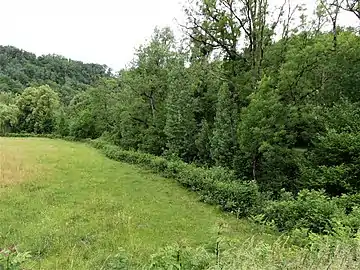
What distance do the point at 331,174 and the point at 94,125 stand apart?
37503 millimetres

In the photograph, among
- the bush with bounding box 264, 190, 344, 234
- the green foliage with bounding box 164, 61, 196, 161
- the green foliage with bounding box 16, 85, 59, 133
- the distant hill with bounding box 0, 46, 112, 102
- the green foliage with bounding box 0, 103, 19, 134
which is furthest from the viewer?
the distant hill with bounding box 0, 46, 112, 102

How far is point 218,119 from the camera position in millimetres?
21922

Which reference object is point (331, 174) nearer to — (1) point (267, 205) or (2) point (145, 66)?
(1) point (267, 205)

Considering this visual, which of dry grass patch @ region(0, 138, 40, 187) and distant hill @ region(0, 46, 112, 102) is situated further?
distant hill @ region(0, 46, 112, 102)

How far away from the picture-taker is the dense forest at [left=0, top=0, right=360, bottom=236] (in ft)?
52.1

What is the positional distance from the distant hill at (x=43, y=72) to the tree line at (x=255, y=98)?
4900cm


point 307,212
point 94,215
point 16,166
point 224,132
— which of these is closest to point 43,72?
point 16,166

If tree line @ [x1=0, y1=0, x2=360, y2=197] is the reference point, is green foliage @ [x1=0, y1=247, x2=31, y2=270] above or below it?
below

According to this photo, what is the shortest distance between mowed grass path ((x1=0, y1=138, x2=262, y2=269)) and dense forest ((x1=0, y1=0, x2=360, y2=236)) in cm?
356

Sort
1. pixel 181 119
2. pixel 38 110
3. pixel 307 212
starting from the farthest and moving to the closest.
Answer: pixel 38 110
pixel 181 119
pixel 307 212

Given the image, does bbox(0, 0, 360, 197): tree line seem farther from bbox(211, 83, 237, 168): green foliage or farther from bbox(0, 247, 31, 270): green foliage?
bbox(0, 247, 31, 270): green foliage

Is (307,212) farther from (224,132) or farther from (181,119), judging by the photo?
(181,119)

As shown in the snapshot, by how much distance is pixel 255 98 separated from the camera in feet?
57.7

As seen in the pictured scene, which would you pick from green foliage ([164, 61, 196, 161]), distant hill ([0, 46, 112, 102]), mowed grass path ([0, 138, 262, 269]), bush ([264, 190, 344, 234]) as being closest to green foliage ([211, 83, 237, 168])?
mowed grass path ([0, 138, 262, 269])
